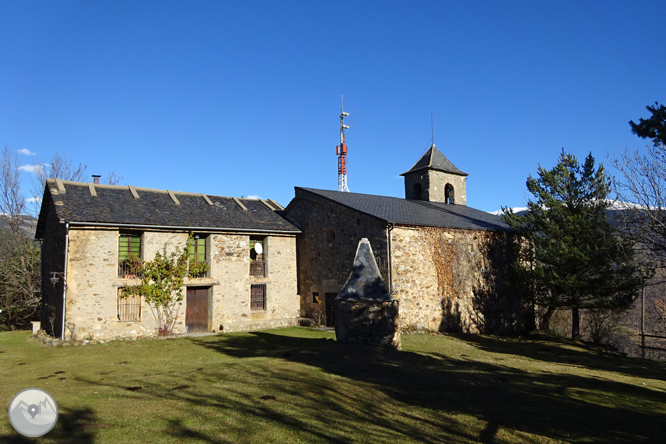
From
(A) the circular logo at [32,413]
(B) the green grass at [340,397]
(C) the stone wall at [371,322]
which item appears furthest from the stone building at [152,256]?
(A) the circular logo at [32,413]

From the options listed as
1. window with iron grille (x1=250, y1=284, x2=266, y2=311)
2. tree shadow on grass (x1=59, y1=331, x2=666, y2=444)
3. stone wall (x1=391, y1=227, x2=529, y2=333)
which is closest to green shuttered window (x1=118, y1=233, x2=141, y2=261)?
window with iron grille (x1=250, y1=284, x2=266, y2=311)

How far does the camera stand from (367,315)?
42.1 feet

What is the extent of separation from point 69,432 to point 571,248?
1938 cm

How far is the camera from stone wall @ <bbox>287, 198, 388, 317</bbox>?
18.4 m

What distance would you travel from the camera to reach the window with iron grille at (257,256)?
70.6 feet

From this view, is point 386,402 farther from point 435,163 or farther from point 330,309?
point 435,163

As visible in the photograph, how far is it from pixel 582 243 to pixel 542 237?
1.87 m

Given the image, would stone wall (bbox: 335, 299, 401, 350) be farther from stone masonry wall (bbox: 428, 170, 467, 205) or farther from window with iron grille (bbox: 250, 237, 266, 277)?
stone masonry wall (bbox: 428, 170, 467, 205)

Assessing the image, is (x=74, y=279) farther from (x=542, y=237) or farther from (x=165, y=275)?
(x=542, y=237)

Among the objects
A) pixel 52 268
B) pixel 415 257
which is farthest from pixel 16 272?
pixel 415 257

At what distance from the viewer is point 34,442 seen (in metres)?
5.70

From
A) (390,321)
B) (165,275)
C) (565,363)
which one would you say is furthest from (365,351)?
(165,275)

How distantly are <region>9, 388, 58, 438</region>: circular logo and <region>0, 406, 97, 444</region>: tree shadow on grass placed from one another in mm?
2484

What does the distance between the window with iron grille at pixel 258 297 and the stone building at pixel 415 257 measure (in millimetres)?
2068
